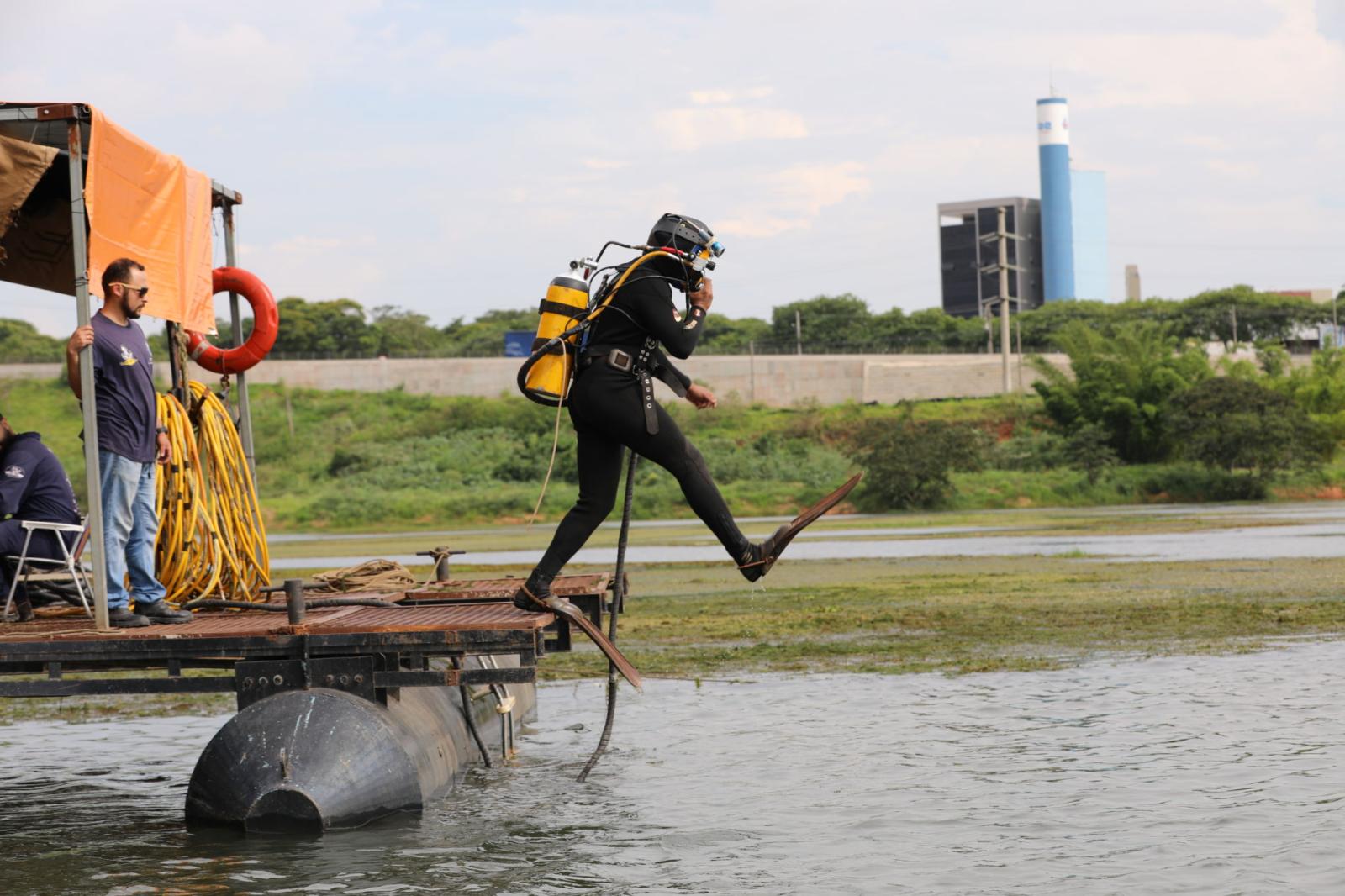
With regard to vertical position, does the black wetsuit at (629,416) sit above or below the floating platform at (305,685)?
above

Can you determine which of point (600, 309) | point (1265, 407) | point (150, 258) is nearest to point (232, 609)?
point (150, 258)

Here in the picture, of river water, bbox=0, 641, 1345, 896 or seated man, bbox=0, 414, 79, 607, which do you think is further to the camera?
seated man, bbox=0, 414, 79, 607

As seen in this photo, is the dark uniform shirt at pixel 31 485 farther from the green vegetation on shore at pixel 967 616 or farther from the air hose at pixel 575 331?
the green vegetation on shore at pixel 967 616

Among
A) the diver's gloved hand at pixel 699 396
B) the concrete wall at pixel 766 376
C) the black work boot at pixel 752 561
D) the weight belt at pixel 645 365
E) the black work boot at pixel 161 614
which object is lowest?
the black work boot at pixel 161 614

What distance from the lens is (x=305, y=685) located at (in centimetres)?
893

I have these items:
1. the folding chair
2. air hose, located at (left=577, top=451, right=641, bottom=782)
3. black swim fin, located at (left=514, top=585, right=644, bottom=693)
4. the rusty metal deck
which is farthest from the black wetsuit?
the folding chair

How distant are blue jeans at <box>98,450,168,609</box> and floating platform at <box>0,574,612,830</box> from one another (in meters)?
0.38

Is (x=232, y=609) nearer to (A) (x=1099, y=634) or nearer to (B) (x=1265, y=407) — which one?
(A) (x=1099, y=634)

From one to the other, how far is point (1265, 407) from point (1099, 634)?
35.7m

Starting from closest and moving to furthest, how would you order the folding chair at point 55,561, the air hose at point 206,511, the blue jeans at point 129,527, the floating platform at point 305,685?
the floating platform at point 305,685, the blue jeans at point 129,527, the folding chair at point 55,561, the air hose at point 206,511

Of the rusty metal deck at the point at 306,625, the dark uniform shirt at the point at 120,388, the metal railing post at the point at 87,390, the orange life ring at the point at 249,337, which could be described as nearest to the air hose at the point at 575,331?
the rusty metal deck at the point at 306,625

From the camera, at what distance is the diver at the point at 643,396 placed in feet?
29.2

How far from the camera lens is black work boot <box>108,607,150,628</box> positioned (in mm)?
9258

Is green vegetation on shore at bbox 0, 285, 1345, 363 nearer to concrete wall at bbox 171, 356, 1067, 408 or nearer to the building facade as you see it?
concrete wall at bbox 171, 356, 1067, 408
